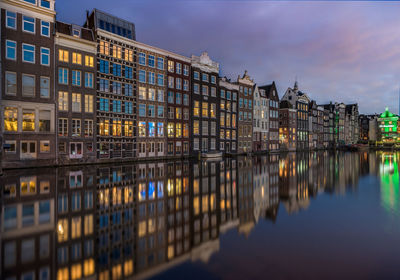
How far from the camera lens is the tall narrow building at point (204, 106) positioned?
61625 millimetres

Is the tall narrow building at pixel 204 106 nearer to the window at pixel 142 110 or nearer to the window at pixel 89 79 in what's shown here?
the window at pixel 142 110

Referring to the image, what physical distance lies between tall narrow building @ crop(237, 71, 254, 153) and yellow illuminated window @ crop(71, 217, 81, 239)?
2583 inches

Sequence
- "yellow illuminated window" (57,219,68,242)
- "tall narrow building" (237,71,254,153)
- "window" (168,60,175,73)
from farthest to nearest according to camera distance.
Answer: "tall narrow building" (237,71,254,153), "window" (168,60,175,73), "yellow illuminated window" (57,219,68,242)

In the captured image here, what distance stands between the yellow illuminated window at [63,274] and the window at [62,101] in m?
36.3

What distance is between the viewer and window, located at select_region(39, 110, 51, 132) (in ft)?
122

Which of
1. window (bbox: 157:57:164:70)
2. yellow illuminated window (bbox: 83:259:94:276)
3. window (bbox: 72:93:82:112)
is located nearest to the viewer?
yellow illuminated window (bbox: 83:259:94:276)

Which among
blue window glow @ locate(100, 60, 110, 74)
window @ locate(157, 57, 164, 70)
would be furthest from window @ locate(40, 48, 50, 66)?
window @ locate(157, 57, 164, 70)

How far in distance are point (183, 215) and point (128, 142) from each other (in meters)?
37.1

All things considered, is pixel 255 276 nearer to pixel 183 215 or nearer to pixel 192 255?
pixel 192 255

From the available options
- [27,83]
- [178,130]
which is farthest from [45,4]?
[178,130]

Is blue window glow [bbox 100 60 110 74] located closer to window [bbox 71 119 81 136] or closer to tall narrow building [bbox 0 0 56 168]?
tall narrow building [bbox 0 0 56 168]

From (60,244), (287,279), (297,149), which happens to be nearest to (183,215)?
(60,244)

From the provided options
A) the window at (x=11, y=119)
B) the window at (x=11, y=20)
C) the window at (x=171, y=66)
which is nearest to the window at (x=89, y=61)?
the window at (x=11, y=20)

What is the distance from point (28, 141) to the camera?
35.7 metres
